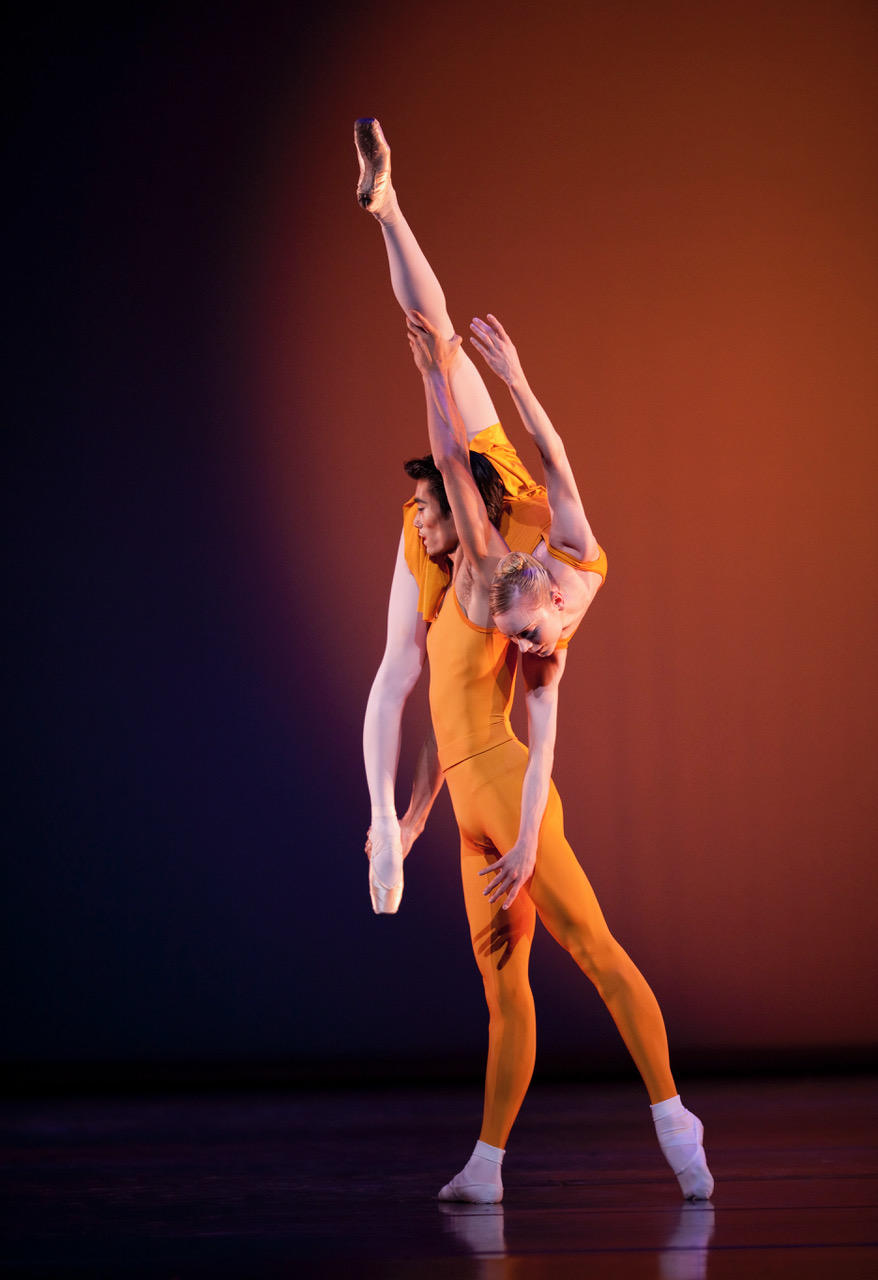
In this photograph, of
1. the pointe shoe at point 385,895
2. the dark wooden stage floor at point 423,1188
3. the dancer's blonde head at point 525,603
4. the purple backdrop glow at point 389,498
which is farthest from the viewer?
the purple backdrop glow at point 389,498

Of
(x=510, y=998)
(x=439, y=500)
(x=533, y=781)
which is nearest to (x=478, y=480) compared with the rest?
(x=439, y=500)

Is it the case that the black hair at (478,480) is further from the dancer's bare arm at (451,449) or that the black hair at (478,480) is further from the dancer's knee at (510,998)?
the dancer's knee at (510,998)

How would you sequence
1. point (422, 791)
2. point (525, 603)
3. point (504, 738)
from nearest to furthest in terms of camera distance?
1. point (525, 603)
2. point (504, 738)
3. point (422, 791)

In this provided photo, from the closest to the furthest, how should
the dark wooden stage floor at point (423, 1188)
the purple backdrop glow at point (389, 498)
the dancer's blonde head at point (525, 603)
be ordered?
the dark wooden stage floor at point (423, 1188), the dancer's blonde head at point (525, 603), the purple backdrop glow at point (389, 498)

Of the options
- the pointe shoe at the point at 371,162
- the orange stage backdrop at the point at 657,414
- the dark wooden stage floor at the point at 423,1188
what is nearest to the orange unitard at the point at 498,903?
the dark wooden stage floor at the point at 423,1188

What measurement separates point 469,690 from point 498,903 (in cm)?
47

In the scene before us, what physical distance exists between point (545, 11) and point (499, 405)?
1.39m

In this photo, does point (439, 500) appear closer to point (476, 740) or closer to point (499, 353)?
point (499, 353)

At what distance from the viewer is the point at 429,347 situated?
2787mm

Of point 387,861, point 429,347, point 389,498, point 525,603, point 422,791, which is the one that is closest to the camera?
point 525,603

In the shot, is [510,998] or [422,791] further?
[422,791]

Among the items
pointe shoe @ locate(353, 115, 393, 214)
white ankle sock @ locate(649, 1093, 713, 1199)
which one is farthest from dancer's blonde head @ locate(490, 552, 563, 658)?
white ankle sock @ locate(649, 1093, 713, 1199)

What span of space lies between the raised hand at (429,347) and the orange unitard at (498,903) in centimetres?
52

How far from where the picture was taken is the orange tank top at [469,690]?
290cm
